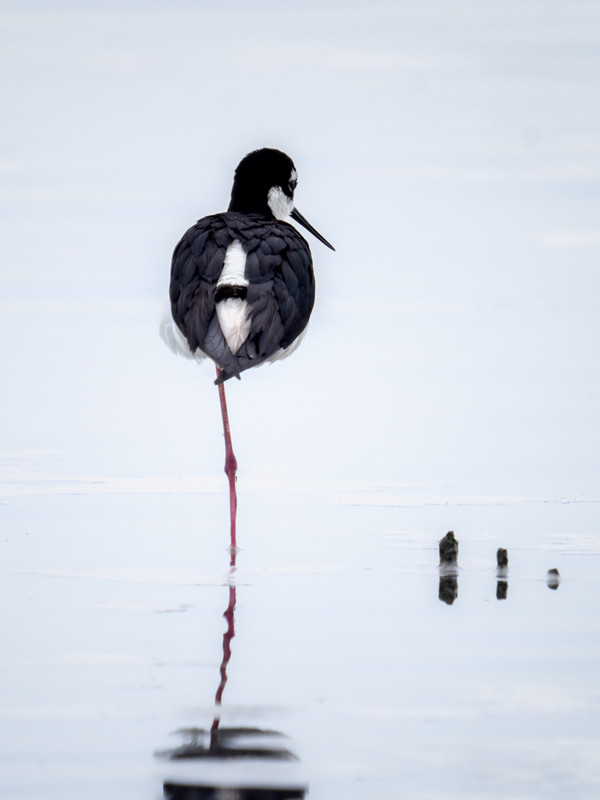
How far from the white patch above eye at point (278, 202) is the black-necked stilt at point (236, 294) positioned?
1.09 meters

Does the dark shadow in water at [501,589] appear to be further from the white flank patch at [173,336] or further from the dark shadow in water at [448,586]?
the white flank patch at [173,336]

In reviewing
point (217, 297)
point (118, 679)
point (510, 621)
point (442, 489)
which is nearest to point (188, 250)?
point (217, 297)

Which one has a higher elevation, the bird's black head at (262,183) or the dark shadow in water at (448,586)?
the bird's black head at (262,183)

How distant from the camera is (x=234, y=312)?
750 centimetres

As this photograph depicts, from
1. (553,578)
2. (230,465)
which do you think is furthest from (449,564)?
(230,465)

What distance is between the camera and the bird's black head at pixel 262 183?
9820 millimetres

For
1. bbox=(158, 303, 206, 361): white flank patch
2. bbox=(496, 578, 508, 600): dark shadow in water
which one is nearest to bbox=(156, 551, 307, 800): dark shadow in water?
bbox=(496, 578, 508, 600): dark shadow in water

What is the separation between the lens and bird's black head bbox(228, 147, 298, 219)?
9820mm

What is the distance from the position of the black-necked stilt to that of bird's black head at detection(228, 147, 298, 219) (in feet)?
3.26

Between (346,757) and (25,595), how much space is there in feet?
7.73

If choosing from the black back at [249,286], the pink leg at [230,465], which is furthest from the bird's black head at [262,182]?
the pink leg at [230,465]

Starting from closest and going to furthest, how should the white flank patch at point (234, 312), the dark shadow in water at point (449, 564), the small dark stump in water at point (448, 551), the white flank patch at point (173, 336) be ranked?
the dark shadow in water at point (449, 564), the small dark stump in water at point (448, 551), the white flank patch at point (234, 312), the white flank patch at point (173, 336)

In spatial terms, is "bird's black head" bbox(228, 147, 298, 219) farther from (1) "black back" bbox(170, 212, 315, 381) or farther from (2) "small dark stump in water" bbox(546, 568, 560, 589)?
(2) "small dark stump in water" bbox(546, 568, 560, 589)

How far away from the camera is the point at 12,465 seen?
33.7ft
